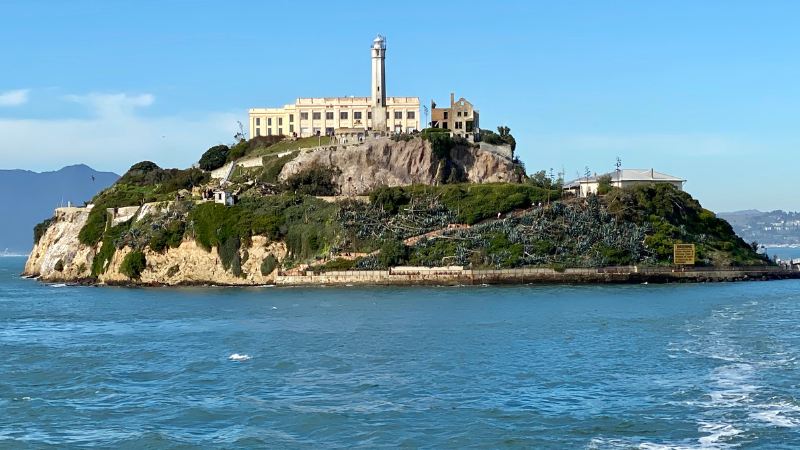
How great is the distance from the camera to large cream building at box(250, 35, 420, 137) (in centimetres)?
9362

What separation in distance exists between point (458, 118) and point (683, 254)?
31087 millimetres

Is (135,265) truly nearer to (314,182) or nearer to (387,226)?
(314,182)

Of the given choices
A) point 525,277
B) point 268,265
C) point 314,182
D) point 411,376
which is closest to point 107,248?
point 268,265

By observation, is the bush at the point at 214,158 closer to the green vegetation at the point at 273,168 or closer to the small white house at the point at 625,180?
the green vegetation at the point at 273,168

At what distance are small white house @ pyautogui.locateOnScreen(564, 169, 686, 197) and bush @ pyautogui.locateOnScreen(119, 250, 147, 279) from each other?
3664 cm

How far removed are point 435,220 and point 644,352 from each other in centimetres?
4231

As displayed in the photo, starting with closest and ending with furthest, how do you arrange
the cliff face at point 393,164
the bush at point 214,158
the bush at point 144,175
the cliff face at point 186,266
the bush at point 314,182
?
the cliff face at point 186,266, the bush at point 314,182, the cliff face at point 393,164, the bush at point 214,158, the bush at point 144,175

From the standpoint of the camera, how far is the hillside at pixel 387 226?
69.9 metres

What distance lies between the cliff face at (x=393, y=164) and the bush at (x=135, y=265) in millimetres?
16493

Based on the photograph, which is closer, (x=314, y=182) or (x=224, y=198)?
(x=224, y=198)

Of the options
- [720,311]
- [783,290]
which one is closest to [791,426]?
[720,311]

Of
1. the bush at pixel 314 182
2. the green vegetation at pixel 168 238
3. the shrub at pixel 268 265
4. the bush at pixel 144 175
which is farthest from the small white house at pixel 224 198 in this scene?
the bush at pixel 144 175

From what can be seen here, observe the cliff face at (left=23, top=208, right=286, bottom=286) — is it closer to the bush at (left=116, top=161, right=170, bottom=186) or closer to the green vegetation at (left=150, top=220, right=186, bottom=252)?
the green vegetation at (left=150, top=220, right=186, bottom=252)

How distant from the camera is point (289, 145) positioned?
96625mm
